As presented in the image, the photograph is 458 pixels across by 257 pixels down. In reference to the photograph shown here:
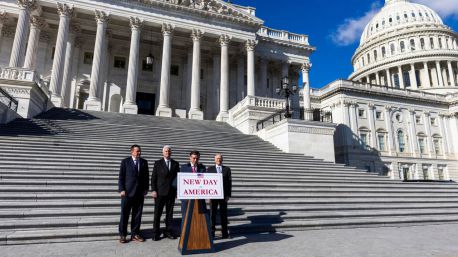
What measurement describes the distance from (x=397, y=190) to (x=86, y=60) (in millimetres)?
29106

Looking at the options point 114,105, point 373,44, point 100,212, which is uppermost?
point 373,44

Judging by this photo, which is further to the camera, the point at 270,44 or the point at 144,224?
the point at 270,44

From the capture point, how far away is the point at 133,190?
582 cm

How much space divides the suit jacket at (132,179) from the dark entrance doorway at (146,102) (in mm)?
25354

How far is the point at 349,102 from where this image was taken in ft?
134

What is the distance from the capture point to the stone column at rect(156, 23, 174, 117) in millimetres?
24016

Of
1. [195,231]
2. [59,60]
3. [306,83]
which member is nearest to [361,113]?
[306,83]

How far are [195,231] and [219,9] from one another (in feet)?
87.1

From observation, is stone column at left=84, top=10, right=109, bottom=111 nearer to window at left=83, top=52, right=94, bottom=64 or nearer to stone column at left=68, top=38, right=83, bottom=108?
stone column at left=68, top=38, right=83, bottom=108

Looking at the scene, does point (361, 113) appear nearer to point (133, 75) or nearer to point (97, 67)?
point (133, 75)

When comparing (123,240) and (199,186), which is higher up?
(199,186)

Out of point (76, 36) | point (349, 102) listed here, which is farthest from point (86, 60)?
point (349, 102)

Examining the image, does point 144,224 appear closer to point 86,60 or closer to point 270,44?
point 86,60

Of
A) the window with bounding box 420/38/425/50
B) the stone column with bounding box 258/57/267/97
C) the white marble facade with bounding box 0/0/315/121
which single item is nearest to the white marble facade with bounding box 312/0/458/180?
the window with bounding box 420/38/425/50
